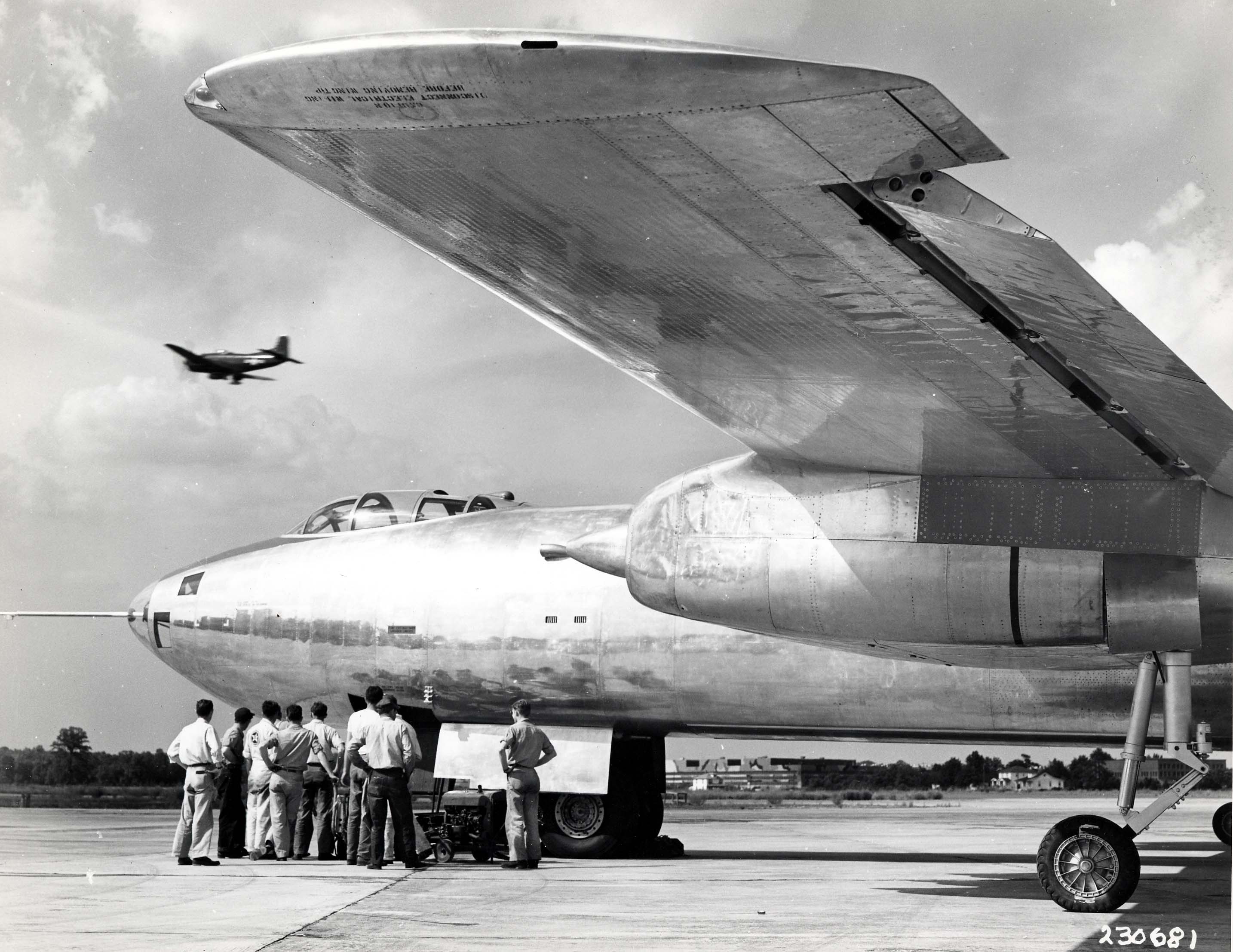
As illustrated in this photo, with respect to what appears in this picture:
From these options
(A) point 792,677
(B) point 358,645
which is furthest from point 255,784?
(A) point 792,677

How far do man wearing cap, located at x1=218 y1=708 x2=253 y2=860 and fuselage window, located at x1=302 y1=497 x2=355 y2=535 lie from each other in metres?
2.30

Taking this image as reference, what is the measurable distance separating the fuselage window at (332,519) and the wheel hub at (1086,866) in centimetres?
885

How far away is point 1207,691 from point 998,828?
10963 mm

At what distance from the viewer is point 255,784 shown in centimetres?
1358

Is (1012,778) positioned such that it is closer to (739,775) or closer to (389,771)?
(739,775)

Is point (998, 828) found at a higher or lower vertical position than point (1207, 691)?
lower

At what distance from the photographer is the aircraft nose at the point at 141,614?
15.4 metres

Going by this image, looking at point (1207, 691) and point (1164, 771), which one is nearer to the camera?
point (1164, 771)

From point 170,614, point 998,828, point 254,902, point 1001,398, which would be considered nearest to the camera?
point 1001,398

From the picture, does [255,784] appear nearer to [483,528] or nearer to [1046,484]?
[483,528]

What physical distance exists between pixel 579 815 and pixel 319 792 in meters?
2.74

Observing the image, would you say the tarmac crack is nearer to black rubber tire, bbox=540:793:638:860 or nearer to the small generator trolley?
the small generator trolley

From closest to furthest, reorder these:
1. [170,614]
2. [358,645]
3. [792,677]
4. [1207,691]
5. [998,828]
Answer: [1207,691] → [792,677] → [358,645] → [170,614] → [998,828]

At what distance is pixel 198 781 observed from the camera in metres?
12.3
